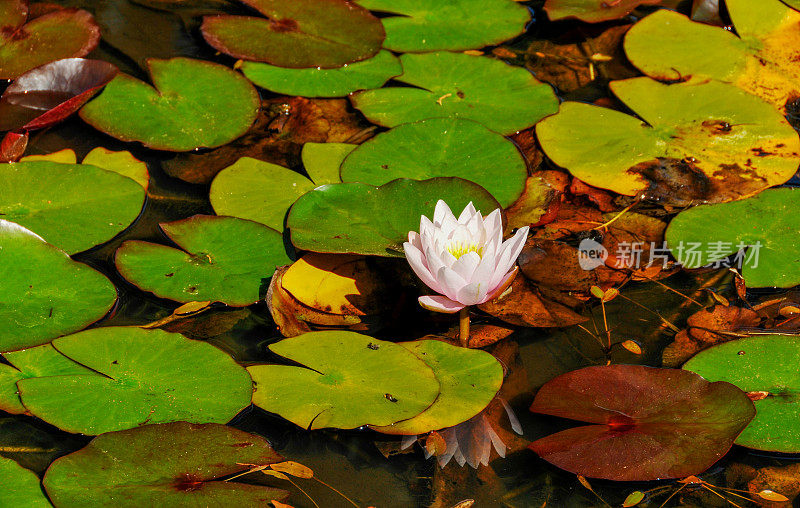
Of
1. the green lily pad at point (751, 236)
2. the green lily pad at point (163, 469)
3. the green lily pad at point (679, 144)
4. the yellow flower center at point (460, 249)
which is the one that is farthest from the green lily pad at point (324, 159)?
the green lily pad at point (751, 236)

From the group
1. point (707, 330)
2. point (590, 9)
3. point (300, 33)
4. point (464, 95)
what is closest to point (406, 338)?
point (707, 330)

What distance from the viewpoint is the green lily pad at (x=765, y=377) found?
5.95ft

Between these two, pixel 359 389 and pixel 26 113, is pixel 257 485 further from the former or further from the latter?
pixel 26 113

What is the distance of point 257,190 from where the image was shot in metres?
2.49

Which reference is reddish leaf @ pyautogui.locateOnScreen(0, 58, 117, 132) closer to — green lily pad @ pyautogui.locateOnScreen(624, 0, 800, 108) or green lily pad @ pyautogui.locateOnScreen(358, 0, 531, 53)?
green lily pad @ pyautogui.locateOnScreen(358, 0, 531, 53)

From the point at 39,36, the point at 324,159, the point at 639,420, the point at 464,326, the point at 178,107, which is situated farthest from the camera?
the point at 39,36

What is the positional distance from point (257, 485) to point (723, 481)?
1.19 metres

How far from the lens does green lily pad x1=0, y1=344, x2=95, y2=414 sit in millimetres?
1903

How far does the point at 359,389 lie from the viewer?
189cm

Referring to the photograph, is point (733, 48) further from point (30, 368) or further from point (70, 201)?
point (30, 368)

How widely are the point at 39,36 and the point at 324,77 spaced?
1.32m

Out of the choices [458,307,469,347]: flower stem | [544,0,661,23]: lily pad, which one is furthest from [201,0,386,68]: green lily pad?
[458,307,469,347]: flower stem

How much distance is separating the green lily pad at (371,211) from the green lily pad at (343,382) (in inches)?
11.8

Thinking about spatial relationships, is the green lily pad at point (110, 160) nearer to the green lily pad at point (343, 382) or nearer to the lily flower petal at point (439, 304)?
the green lily pad at point (343, 382)
